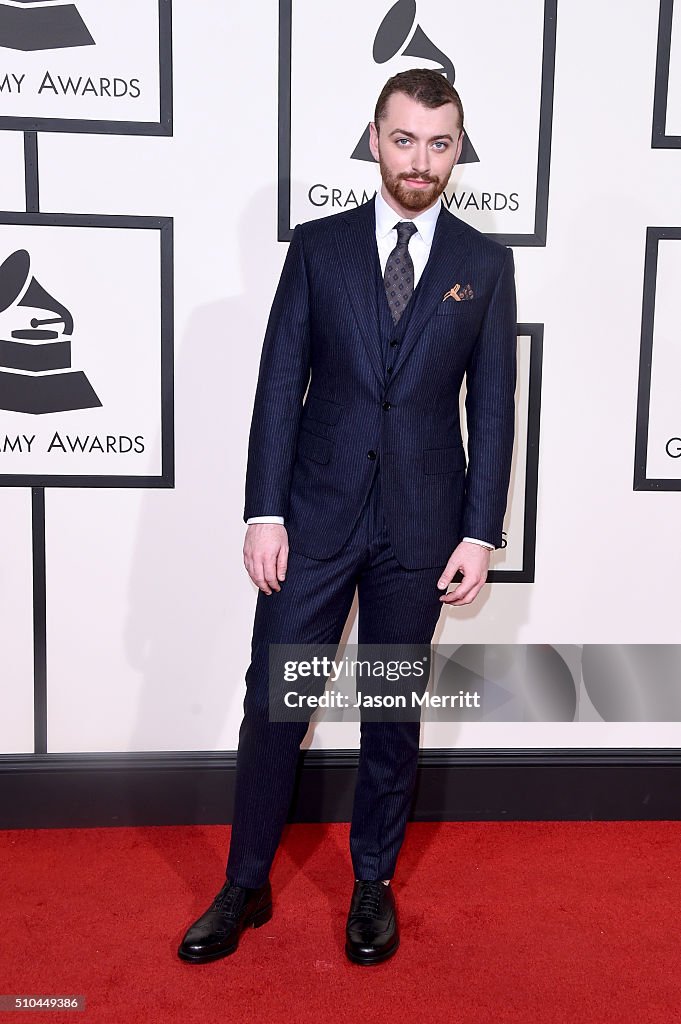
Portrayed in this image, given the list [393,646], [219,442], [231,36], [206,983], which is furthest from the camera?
[219,442]

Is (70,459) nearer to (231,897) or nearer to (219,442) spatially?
(219,442)

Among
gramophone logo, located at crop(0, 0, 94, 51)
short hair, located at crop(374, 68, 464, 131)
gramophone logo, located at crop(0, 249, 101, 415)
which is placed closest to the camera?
short hair, located at crop(374, 68, 464, 131)

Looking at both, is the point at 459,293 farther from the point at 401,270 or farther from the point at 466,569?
the point at 466,569

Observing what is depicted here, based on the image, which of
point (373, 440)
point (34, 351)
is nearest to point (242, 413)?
point (34, 351)

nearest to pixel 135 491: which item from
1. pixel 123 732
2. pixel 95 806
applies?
pixel 123 732

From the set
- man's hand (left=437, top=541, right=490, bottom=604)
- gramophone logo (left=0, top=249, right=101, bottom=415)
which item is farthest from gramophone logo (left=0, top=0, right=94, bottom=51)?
man's hand (left=437, top=541, right=490, bottom=604)

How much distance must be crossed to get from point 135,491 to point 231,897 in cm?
113

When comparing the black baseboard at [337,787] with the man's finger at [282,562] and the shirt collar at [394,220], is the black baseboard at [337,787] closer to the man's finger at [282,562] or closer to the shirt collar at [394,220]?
the man's finger at [282,562]

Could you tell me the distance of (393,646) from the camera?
216 centimetres

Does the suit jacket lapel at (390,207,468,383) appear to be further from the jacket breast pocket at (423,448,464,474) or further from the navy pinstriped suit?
the jacket breast pocket at (423,448,464,474)

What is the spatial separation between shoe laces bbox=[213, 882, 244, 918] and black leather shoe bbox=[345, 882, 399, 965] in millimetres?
264

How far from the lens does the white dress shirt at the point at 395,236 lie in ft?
6.79

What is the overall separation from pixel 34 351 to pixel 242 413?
0.60 meters

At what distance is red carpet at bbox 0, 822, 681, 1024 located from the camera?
6.49 ft
